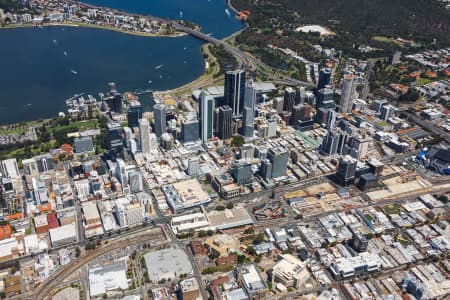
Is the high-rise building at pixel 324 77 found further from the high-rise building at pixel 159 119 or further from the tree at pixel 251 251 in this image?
the tree at pixel 251 251

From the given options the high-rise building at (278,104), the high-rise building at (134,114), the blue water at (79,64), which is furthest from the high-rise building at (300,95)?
the high-rise building at (134,114)

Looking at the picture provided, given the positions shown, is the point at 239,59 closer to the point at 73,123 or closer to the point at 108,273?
the point at 73,123

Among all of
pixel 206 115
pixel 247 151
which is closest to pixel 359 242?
pixel 247 151

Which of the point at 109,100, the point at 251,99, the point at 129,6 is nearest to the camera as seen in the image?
the point at 251,99

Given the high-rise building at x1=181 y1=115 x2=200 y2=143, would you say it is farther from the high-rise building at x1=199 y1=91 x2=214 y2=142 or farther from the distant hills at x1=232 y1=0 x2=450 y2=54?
the distant hills at x1=232 y1=0 x2=450 y2=54

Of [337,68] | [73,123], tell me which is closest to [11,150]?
[73,123]

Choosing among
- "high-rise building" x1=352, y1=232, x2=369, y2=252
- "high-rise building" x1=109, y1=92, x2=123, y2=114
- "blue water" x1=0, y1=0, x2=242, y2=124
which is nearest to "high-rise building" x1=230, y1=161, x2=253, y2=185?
"high-rise building" x1=352, y1=232, x2=369, y2=252

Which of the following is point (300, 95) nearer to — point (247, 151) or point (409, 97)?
point (247, 151)
